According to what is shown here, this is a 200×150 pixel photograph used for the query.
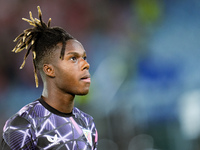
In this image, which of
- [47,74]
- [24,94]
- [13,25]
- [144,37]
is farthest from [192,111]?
[47,74]

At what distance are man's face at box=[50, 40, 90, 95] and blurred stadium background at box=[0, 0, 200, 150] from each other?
223 inches

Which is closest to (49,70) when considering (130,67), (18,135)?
(18,135)

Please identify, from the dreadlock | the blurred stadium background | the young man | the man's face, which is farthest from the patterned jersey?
the blurred stadium background

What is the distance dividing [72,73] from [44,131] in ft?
1.68

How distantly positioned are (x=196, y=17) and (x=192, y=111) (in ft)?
9.32

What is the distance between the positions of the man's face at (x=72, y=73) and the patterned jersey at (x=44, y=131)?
0.24 meters

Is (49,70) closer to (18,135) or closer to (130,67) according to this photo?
(18,135)

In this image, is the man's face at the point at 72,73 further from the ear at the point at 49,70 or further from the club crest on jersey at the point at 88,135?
the club crest on jersey at the point at 88,135

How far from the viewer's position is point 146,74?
880cm

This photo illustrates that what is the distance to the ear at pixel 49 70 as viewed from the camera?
2715mm

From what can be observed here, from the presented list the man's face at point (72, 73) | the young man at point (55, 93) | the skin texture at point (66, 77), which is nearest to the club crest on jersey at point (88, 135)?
the young man at point (55, 93)

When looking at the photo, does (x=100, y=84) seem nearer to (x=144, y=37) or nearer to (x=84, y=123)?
(x=144, y=37)

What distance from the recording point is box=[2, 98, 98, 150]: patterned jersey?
242 cm

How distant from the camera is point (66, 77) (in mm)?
2658
